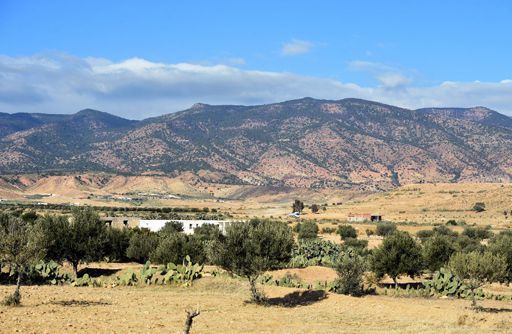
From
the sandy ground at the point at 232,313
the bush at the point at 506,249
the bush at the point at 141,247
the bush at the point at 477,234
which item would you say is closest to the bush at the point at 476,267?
the sandy ground at the point at 232,313

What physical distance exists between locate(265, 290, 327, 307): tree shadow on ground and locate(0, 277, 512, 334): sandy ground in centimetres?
5

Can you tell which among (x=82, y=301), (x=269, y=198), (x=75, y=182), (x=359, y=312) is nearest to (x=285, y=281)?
(x=359, y=312)

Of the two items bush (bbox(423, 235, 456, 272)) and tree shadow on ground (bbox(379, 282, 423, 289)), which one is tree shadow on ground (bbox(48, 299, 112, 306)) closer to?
tree shadow on ground (bbox(379, 282, 423, 289))

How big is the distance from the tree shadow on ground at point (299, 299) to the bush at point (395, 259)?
9791mm

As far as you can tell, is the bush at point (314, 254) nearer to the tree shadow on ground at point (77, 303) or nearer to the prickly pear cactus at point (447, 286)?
the prickly pear cactus at point (447, 286)

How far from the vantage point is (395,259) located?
142 feet

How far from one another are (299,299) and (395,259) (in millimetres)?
11965

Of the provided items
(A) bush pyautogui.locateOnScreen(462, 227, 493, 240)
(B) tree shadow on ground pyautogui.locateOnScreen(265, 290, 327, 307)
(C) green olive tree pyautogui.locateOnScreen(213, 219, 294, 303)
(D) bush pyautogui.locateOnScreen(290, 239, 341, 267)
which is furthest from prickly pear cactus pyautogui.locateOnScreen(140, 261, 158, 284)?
(A) bush pyautogui.locateOnScreen(462, 227, 493, 240)

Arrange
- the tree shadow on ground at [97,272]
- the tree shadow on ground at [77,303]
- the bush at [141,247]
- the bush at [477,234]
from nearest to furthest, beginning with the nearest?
the tree shadow on ground at [77,303]
the tree shadow on ground at [97,272]
the bush at [141,247]
the bush at [477,234]

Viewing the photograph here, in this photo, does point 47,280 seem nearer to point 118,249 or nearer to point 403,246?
point 118,249

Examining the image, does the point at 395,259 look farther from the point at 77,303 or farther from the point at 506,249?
the point at 77,303

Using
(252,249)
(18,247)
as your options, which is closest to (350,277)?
(252,249)

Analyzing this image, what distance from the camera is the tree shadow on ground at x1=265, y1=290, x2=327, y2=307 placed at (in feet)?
108

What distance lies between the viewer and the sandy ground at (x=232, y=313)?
2538 cm
